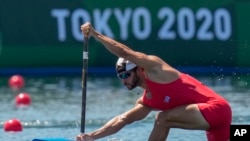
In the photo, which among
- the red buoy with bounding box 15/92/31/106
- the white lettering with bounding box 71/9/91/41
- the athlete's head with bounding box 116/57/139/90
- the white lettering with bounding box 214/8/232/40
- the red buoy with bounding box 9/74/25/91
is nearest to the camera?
the athlete's head with bounding box 116/57/139/90

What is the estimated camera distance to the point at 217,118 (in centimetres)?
1121

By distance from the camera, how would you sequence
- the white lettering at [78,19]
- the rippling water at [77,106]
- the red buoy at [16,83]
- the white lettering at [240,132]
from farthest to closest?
the white lettering at [78,19]
the red buoy at [16,83]
the rippling water at [77,106]
the white lettering at [240,132]

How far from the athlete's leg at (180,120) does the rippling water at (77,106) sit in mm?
2327

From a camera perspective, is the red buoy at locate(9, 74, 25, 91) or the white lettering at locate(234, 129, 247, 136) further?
the red buoy at locate(9, 74, 25, 91)

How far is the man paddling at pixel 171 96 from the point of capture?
11.2m

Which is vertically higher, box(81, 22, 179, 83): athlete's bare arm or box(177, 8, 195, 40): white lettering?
box(81, 22, 179, 83): athlete's bare arm

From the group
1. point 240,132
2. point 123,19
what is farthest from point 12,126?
point 123,19

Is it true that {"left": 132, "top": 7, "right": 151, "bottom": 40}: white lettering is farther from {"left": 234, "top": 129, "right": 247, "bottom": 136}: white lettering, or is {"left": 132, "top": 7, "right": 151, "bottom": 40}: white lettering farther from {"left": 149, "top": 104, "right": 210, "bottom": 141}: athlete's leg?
{"left": 234, "top": 129, "right": 247, "bottom": 136}: white lettering

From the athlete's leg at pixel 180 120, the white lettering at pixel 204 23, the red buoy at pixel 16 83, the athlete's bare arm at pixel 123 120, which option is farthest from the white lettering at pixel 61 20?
the athlete's leg at pixel 180 120

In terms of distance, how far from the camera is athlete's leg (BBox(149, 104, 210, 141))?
11.2 m

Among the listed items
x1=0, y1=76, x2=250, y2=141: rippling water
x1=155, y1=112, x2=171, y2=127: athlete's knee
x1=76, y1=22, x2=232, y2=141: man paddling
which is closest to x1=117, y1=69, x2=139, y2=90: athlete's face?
x1=76, y1=22, x2=232, y2=141: man paddling

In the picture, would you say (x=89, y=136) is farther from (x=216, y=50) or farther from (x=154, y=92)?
(x=216, y=50)

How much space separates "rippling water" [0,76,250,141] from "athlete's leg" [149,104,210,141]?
2327mm

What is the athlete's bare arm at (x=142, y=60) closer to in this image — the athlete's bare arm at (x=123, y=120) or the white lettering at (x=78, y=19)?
the athlete's bare arm at (x=123, y=120)
